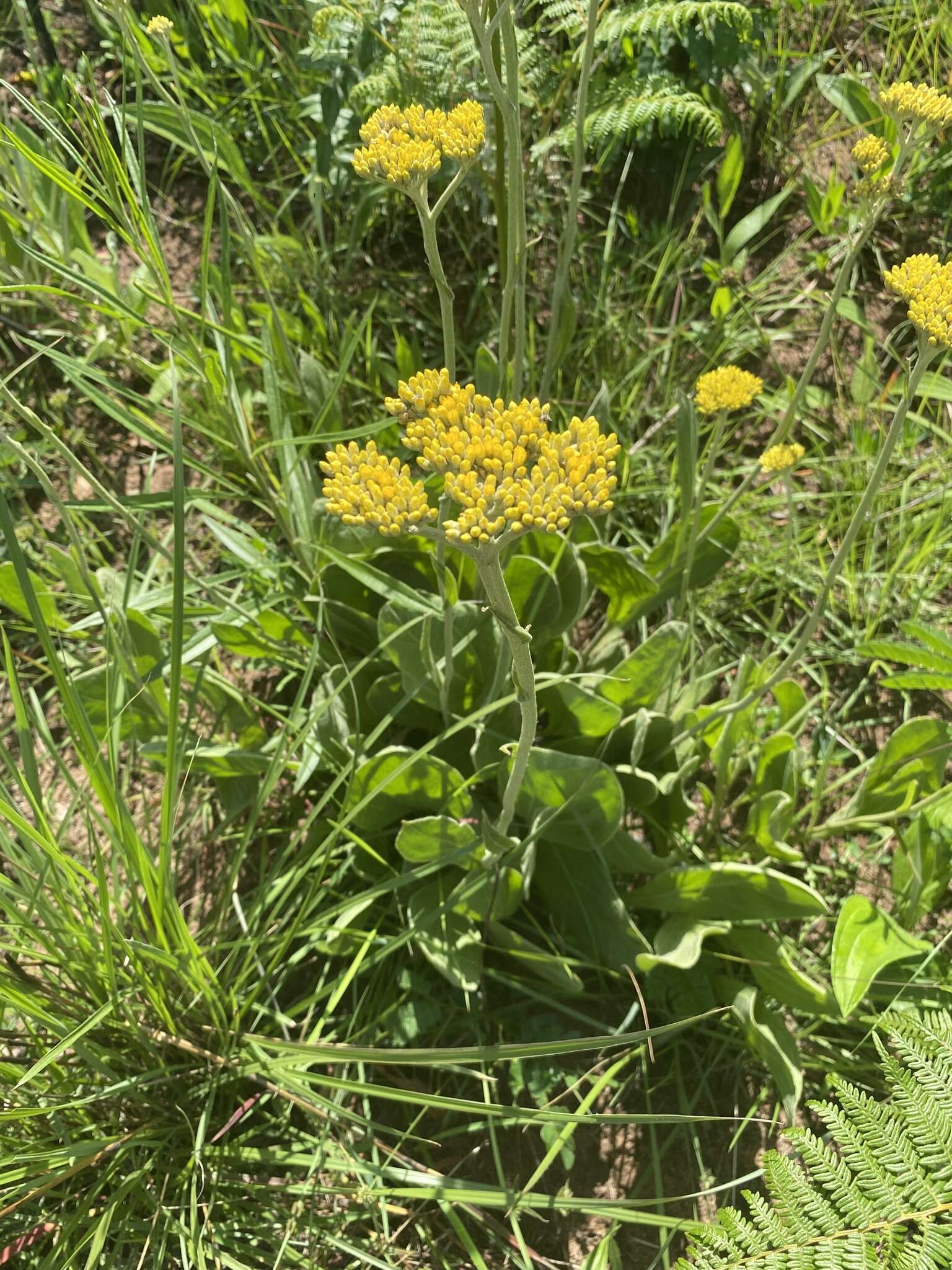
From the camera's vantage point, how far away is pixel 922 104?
1.43 m

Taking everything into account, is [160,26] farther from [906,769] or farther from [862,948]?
[862,948]

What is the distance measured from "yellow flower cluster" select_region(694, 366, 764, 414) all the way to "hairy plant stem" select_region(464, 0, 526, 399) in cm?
36

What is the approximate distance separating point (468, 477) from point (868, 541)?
177cm

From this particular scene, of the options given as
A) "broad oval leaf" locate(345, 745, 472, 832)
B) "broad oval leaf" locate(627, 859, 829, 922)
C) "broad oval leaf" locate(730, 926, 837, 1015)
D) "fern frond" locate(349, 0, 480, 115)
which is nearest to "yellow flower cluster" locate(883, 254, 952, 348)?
"broad oval leaf" locate(627, 859, 829, 922)

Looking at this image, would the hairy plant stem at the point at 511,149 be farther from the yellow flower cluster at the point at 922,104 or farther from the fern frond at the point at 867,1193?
the fern frond at the point at 867,1193

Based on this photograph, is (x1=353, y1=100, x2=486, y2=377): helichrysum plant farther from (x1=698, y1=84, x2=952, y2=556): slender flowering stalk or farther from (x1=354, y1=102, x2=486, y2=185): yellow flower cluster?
(x1=698, y1=84, x2=952, y2=556): slender flowering stalk

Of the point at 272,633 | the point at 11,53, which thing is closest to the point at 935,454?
the point at 272,633

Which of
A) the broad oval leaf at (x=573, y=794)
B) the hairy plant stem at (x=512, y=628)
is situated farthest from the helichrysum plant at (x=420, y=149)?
the broad oval leaf at (x=573, y=794)

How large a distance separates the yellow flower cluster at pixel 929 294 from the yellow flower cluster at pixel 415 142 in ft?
2.15

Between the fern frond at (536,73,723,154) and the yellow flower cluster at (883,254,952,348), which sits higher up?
the fern frond at (536,73,723,154)

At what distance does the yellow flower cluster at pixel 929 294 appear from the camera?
126 centimetres

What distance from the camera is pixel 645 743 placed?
6.48ft

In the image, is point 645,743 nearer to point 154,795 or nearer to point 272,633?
point 272,633

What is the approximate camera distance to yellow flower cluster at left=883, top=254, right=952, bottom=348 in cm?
126
